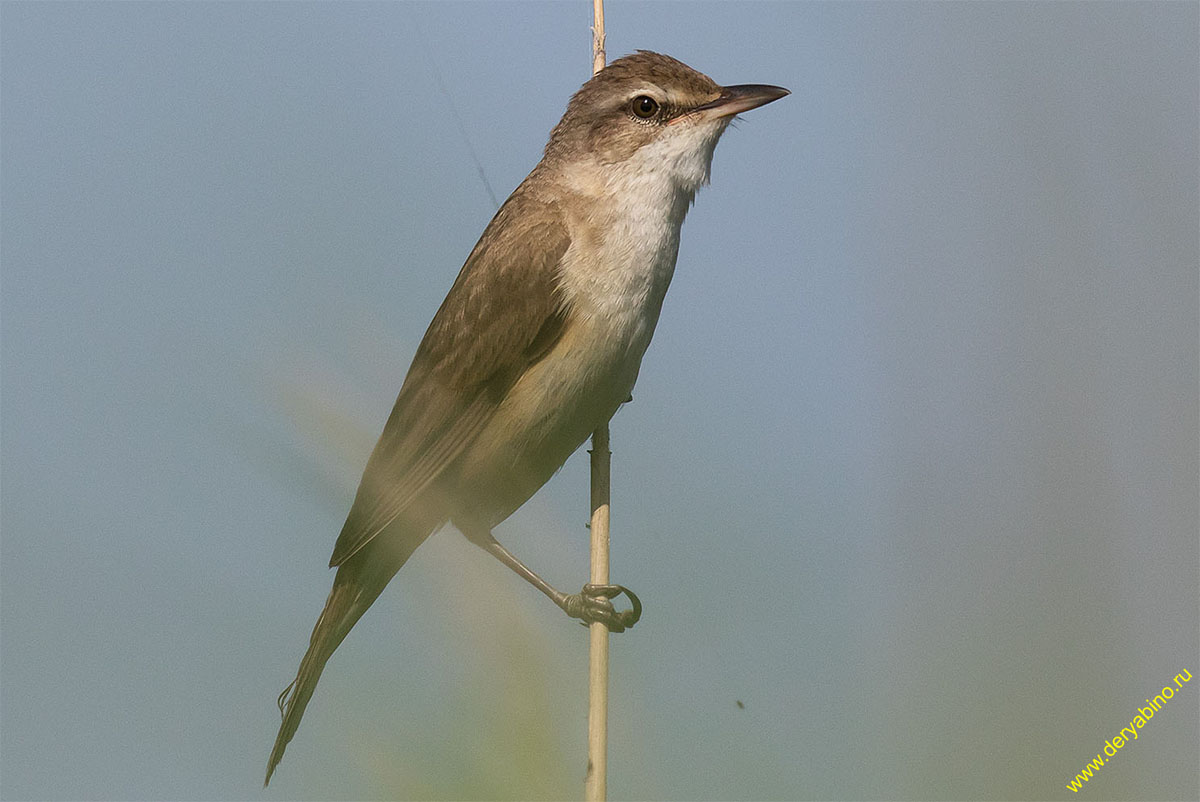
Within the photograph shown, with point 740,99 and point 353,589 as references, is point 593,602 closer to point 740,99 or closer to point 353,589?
point 353,589

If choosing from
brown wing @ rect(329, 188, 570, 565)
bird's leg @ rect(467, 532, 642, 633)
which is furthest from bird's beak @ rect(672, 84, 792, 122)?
bird's leg @ rect(467, 532, 642, 633)

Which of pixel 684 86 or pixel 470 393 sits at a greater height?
pixel 684 86

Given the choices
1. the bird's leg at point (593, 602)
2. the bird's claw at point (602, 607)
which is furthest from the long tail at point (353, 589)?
the bird's claw at point (602, 607)

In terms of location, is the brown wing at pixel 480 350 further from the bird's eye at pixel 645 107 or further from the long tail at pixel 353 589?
the bird's eye at pixel 645 107

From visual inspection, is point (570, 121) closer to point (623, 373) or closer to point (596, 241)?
point (596, 241)

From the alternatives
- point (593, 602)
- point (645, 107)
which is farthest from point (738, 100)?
point (593, 602)

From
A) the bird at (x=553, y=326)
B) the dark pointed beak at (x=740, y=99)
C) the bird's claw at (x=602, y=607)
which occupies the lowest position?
the bird's claw at (x=602, y=607)

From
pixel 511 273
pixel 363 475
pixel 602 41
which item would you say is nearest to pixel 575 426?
pixel 511 273
